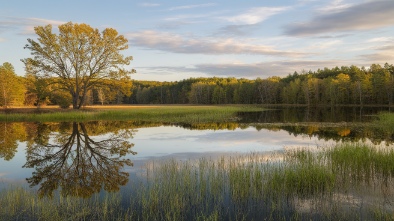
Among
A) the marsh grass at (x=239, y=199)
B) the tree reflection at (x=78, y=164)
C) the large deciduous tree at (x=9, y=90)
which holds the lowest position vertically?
the tree reflection at (x=78, y=164)

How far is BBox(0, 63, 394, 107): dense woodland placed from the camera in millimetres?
50391

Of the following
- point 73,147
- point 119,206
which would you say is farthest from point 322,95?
point 119,206

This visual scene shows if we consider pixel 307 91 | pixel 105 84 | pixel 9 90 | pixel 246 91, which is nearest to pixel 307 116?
pixel 105 84

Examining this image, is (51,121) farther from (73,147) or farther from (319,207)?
(319,207)

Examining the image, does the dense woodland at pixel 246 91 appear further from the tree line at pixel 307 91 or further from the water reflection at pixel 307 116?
the water reflection at pixel 307 116

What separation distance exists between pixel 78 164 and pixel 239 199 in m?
Result: 9.07

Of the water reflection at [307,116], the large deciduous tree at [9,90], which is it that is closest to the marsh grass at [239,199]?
the water reflection at [307,116]

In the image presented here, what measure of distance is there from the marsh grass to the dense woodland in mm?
A: 40394

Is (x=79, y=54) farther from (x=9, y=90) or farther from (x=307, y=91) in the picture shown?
(x=307, y=91)

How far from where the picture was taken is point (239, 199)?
873cm

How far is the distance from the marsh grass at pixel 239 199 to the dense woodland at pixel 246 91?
4039 cm

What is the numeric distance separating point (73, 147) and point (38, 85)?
1297 inches

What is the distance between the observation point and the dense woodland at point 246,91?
165ft

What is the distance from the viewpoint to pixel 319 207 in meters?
8.01
